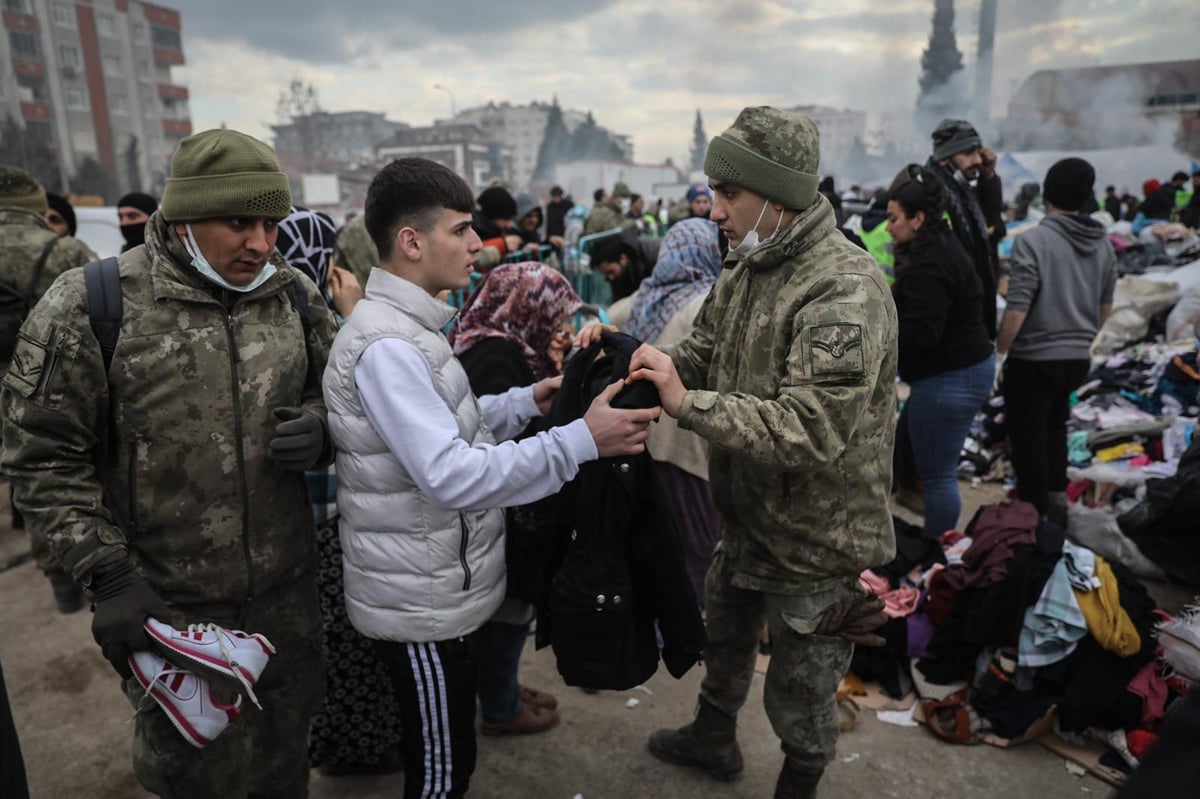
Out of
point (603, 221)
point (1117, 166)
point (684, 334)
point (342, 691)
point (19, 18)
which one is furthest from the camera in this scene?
point (19, 18)

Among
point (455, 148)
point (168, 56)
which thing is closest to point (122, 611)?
point (168, 56)

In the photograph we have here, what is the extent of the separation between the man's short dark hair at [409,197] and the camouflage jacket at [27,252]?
326 cm

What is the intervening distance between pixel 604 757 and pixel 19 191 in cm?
454

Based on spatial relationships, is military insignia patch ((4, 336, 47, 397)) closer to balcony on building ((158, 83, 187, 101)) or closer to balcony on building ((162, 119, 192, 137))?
balcony on building ((162, 119, 192, 137))

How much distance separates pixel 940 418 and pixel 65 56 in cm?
5404

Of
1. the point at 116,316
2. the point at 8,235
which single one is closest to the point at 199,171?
the point at 116,316

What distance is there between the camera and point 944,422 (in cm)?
387

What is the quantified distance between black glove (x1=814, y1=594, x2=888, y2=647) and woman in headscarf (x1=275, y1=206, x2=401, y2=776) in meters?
1.52

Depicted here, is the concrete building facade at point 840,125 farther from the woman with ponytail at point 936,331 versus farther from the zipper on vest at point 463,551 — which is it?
the zipper on vest at point 463,551

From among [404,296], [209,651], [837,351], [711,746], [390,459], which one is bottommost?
[711,746]

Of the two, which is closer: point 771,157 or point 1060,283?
point 771,157

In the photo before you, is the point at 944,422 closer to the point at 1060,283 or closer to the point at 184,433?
the point at 1060,283

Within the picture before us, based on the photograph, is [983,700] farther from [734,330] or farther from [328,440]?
[328,440]

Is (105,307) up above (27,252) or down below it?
below
